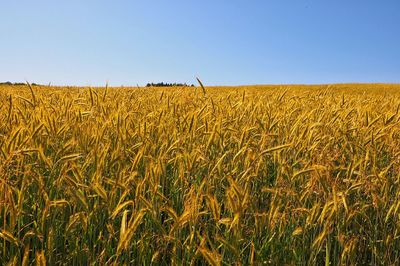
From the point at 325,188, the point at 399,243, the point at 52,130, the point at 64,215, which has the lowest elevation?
the point at 399,243

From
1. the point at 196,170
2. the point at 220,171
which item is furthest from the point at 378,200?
the point at 196,170

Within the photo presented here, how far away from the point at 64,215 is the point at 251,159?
850 millimetres

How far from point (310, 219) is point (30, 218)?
124 cm

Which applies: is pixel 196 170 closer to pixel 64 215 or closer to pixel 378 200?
pixel 64 215

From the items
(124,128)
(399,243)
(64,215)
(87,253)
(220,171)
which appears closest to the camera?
(87,253)

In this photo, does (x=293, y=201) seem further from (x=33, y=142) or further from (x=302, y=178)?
(x=33, y=142)

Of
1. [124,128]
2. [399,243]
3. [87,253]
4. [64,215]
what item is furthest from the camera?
[124,128]

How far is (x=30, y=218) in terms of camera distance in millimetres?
2010

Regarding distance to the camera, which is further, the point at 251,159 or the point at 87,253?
the point at 251,159

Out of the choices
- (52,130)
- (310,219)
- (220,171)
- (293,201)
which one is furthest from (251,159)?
(52,130)

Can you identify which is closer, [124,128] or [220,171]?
[220,171]

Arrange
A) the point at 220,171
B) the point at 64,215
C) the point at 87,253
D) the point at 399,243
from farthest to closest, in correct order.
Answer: the point at 399,243 → the point at 220,171 → the point at 64,215 → the point at 87,253

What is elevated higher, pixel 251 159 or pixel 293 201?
pixel 251 159

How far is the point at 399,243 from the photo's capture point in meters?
2.17
